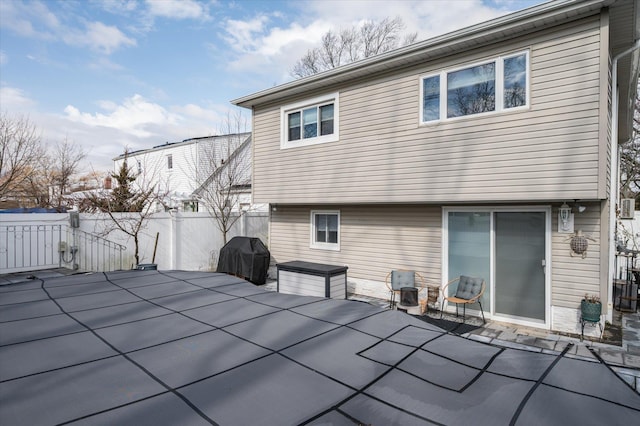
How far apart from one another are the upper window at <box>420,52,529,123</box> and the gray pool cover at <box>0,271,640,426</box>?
4272 mm

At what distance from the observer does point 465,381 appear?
1808 mm

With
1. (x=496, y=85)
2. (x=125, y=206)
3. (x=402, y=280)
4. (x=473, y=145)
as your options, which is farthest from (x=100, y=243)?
(x=496, y=85)

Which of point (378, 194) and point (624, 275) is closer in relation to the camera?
point (378, 194)

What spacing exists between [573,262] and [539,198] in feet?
4.03

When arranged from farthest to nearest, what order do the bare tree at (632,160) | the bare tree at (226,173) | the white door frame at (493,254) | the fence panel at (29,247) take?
the bare tree at (632,160) < the bare tree at (226,173) < the fence panel at (29,247) < the white door frame at (493,254)

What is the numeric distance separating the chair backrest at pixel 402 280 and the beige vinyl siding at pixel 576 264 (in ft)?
7.58

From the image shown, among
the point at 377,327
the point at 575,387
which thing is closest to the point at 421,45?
the point at 377,327

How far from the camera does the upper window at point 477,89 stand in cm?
538

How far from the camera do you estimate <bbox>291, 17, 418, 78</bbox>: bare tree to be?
18.2 metres

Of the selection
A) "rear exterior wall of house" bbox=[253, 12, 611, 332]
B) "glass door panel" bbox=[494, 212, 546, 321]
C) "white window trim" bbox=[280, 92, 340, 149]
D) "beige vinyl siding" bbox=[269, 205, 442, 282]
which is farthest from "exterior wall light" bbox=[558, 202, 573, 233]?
"white window trim" bbox=[280, 92, 340, 149]

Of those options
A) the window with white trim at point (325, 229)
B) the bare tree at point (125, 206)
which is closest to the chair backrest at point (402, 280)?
the window with white trim at point (325, 229)

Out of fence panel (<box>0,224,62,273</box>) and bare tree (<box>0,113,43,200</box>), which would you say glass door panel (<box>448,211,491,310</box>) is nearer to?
fence panel (<box>0,224,62,273</box>)

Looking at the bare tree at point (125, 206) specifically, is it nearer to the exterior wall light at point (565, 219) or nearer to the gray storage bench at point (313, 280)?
the gray storage bench at point (313, 280)

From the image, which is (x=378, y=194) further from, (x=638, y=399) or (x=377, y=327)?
(x=638, y=399)
